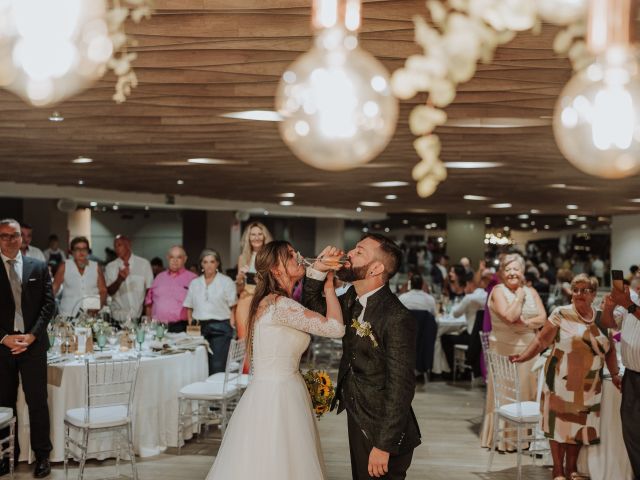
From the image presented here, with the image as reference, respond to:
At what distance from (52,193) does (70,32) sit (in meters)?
11.8

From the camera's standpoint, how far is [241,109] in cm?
503

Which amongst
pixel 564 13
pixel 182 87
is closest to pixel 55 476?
pixel 182 87

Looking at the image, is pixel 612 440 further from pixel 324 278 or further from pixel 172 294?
pixel 172 294

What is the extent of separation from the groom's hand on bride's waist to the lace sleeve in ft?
1.72

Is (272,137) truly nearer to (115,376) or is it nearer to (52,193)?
(115,376)

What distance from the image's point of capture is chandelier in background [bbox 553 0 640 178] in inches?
63.1

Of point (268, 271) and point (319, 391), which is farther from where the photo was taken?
point (319, 391)

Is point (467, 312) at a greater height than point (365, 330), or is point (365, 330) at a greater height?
point (365, 330)

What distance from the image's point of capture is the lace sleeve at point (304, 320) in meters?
3.27

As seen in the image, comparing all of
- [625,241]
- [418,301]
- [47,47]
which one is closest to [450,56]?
[47,47]

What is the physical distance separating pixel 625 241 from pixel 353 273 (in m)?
17.9

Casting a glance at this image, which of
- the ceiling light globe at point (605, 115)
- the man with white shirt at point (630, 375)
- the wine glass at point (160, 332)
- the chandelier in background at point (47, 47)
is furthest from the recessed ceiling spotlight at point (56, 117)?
the ceiling light globe at point (605, 115)

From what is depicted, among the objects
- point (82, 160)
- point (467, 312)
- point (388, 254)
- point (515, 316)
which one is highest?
point (82, 160)

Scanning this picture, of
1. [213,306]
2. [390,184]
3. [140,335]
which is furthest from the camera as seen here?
[390,184]
